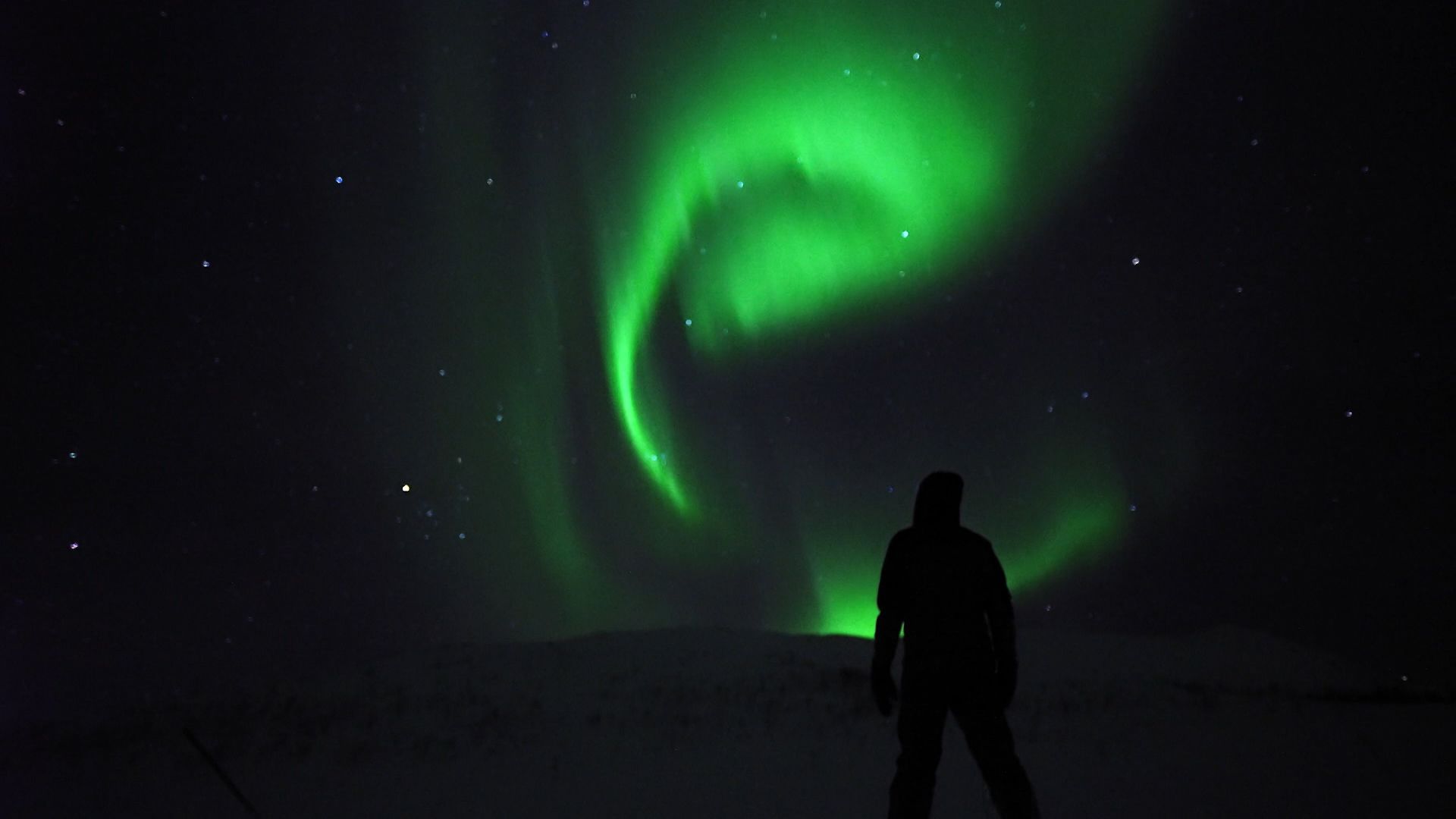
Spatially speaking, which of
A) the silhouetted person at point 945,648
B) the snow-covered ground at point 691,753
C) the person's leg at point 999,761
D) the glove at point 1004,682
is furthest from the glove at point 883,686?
the snow-covered ground at point 691,753

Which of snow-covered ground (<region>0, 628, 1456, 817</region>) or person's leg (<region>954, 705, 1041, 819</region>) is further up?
snow-covered ground (<region>0, 628, 1456, 817</region>)

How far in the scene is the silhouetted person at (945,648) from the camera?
4141 millimetres

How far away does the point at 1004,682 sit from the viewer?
426 cm

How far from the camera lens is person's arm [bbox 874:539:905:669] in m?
4.39

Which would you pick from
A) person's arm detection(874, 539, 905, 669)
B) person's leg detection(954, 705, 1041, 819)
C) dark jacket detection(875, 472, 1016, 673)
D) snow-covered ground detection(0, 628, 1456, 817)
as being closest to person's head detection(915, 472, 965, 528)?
dark jacket detection(875, 472, 1016, 673)

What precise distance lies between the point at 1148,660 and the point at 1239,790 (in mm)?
31200

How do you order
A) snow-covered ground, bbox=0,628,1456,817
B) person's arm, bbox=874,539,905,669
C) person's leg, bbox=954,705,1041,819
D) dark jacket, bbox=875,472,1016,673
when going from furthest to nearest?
1. snow-covered ground, bbox=0,628,1456,817
2. person's arm, bbox=874,539,905,669
3. dark jacket, bbox=875,472,1016,673
4. person's leg, bbox=954,705,1041,819

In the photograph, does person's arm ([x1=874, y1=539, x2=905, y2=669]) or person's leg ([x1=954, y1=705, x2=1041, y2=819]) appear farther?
person's arm ([x1=874, y1=539, x2=905, y2=669])

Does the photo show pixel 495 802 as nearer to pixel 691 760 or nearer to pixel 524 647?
pixel 691 760

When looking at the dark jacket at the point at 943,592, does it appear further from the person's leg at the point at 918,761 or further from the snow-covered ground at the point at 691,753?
the snow-covered ground at the point at 691,753

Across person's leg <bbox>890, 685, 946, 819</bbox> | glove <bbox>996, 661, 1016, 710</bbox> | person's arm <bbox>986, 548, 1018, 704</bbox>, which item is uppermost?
person's arm <bbox>986, 548, 1018, 704</bbox>

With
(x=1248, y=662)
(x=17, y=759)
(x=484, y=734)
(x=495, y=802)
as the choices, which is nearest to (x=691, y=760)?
(x=495, y=802)

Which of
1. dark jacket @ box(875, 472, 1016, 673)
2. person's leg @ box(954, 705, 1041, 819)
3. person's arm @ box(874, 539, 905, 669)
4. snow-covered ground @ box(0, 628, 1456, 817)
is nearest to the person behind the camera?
person's leg @ box(954, 705, 1041, 819)

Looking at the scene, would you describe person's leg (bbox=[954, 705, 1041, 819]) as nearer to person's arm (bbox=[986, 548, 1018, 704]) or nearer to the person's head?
person's arm (bbox=[986, 548, 1018, 704])
